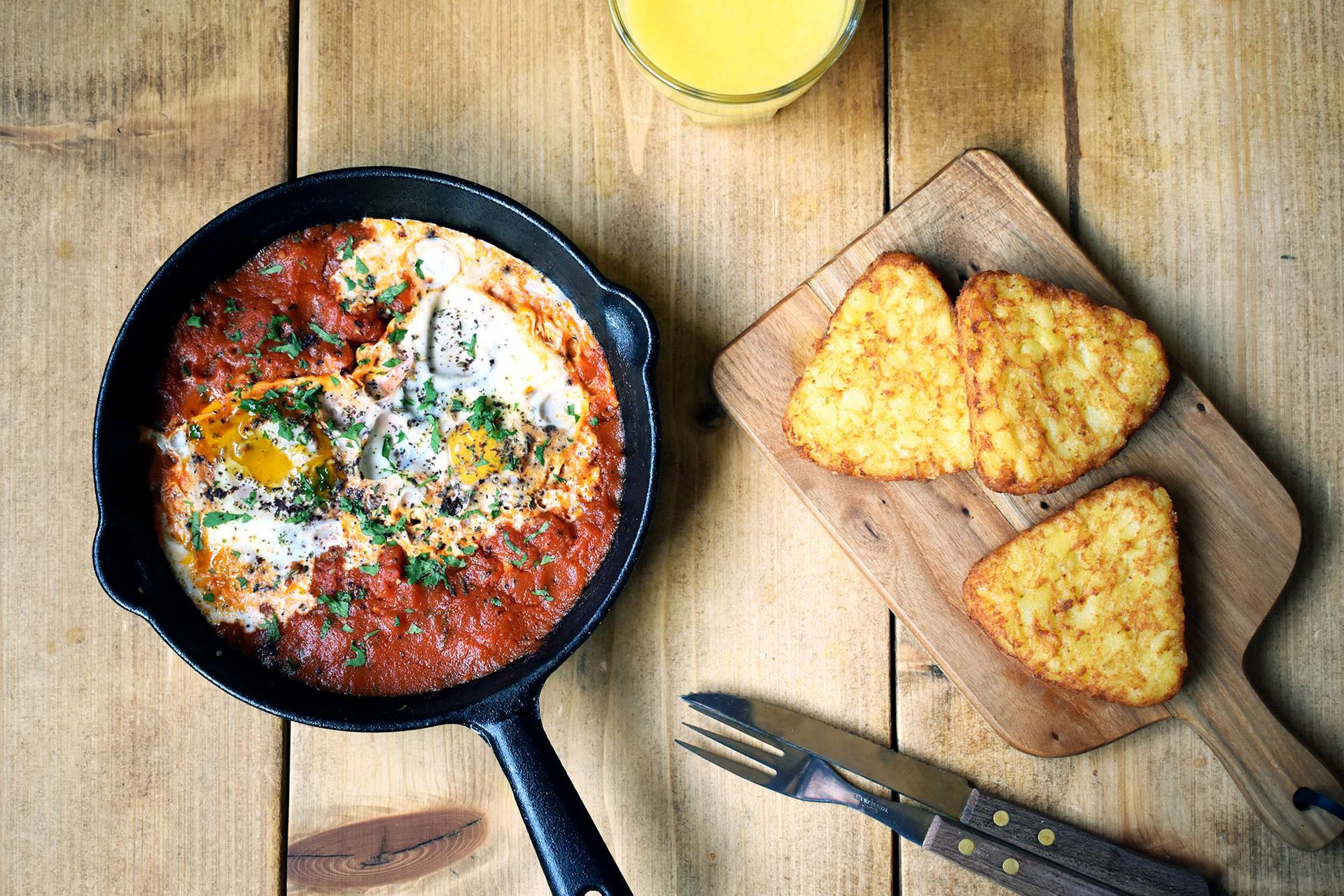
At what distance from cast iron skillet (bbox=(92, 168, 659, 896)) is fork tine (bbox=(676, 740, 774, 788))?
0.59 meters

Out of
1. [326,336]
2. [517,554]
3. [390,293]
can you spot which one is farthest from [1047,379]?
[326,336]

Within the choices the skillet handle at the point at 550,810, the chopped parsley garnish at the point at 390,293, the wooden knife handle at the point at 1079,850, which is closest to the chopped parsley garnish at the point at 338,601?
the skillet handle at the point at 550,810

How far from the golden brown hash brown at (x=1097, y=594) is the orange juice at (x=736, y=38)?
63.6 inches

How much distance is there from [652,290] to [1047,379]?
1.30 metres

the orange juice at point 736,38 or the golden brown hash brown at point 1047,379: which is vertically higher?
the orange juice at point 736,38

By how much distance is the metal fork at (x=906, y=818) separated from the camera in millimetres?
2926

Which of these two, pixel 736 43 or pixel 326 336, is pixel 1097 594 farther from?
pixel 326 336

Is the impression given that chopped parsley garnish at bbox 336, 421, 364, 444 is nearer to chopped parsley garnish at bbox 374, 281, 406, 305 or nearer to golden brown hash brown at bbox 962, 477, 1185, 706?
chopped parsley garnish at bbox 374, 281, 406, 305

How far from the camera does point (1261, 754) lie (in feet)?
9.46

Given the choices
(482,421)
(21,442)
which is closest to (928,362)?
(482,421)

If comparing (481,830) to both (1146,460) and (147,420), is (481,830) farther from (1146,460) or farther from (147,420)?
(1146,460)

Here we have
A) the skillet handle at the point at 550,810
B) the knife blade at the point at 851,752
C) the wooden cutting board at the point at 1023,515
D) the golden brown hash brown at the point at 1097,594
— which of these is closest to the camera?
the skillet handle at the point at 550,810

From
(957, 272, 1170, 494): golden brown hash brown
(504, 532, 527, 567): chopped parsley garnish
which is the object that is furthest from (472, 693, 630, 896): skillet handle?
(957, 272, 1170, 494): golden brown hash brown

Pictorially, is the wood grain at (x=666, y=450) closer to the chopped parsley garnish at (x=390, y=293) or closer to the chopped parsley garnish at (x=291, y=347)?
the chopped parsley garnish at (x=390, y=293)
